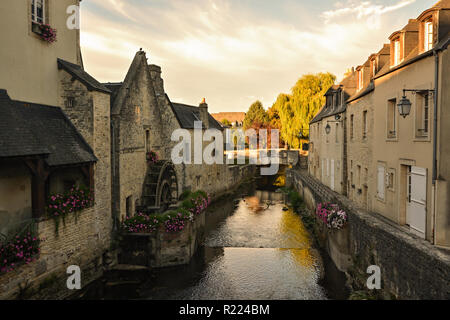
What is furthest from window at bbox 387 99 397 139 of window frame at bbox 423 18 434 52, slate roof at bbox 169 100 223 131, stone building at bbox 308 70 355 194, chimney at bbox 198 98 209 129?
chimney at bbox 198 98 209 129

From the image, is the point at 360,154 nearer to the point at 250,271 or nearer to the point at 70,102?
the point at 250,271

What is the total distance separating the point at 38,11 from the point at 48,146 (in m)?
4.19

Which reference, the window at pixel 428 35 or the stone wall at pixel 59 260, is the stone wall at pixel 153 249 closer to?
the stone wall at pixel 59 260

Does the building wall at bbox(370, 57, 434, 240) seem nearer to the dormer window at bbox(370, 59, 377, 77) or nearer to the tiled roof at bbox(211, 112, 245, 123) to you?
the dormer window at bbox(370, 59, 377, 77)

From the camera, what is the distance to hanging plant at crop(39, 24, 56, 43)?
374 inches

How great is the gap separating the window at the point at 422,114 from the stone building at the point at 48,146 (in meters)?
9.66

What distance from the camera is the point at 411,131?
30.0 feet

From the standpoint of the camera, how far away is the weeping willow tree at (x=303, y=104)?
115 feet

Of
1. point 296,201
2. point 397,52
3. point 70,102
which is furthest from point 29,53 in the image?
point 296,201

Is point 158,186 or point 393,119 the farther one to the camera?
point 158,186

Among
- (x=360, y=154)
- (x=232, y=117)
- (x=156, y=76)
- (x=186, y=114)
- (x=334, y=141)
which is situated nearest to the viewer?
(x=360, y=154)

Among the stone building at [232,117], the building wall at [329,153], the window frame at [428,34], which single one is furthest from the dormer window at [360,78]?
the stone building at [232,117]

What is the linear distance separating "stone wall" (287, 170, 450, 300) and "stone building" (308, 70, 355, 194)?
21.8 feet

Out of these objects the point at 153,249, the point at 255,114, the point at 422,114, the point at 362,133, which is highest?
the point at 255,114
